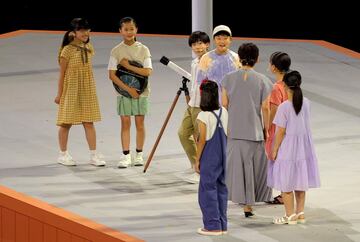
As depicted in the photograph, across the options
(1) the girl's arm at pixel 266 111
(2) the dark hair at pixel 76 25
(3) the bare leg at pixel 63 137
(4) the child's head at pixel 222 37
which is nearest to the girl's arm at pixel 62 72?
(2) the dark hair at pixel 76 25

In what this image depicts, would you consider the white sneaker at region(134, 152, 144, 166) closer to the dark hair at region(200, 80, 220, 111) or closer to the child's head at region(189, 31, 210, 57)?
the child's head at region(189, 31, 210, 57)

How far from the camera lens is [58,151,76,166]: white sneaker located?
1059cm

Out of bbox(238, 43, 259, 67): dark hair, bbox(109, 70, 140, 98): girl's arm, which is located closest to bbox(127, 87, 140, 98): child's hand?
bbox(109, 70, 140, 98): girl's arm

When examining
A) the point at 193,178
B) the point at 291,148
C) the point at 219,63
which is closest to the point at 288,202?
the point at 291,148

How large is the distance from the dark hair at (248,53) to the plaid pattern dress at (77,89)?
2057 millimetres

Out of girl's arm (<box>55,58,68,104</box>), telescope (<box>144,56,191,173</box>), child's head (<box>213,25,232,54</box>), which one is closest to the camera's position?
child's head (<box>213,25,232,54</box>)

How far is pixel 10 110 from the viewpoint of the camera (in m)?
12.6

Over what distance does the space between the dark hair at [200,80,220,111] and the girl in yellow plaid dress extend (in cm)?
231

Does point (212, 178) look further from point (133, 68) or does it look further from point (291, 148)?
point (133, 68)

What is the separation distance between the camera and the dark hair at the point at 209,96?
27.4ft

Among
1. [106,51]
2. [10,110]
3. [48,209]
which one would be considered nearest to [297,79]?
[48,209]

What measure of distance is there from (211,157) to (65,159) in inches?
99.7

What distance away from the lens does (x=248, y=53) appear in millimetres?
8859

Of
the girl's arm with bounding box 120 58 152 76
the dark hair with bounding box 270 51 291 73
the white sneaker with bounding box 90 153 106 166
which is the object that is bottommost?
the white sneaker with bounding box 90 153 106 166
